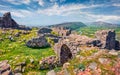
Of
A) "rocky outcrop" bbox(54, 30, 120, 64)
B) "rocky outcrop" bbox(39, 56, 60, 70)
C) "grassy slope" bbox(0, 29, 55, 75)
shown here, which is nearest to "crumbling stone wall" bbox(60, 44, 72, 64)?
"rocky outcrop" bbox(54, 30, 120, 64)

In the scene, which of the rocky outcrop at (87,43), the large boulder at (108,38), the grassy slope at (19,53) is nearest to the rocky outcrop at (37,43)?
the grassy slope at (19,53)

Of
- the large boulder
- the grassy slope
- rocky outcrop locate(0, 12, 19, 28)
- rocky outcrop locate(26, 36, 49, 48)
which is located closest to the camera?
the grassy slope

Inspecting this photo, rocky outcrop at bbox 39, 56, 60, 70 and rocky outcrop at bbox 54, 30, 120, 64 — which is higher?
rocky outcrop at bbox 54, 30, 120, 64

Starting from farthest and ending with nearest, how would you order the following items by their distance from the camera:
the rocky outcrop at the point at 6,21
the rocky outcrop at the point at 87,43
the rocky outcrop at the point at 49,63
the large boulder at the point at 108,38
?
the rocky outcrop at the point at 6,21, the large boulder at the point at 108,38, the rocky outcrop at the point at 87,43, the rocky outcrop at the point at 49,63

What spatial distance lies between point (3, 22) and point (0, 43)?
4537cm

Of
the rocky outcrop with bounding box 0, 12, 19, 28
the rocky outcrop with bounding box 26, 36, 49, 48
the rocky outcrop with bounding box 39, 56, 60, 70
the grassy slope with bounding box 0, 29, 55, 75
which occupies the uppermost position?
the rocky outcrop with bounding box 0, 12, 19, 28

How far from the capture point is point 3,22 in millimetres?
109500

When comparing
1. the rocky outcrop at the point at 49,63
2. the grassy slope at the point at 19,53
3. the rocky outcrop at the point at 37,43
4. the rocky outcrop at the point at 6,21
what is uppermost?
the rocky outcrop at the point at 6,21

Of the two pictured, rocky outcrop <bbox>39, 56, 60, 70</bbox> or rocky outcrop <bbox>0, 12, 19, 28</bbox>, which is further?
rocky outcrop <bbox>0, 12, 19, 28</bbox>

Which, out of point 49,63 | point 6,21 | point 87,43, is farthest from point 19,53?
point 6,21

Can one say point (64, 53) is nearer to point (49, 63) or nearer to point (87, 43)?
point (49, 63)

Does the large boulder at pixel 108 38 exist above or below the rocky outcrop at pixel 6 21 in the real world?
below

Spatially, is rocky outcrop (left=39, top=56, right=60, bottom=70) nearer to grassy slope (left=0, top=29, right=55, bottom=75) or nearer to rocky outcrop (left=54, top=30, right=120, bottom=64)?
rocky outcrop (left=54, top=30, right=120, bottom=64)

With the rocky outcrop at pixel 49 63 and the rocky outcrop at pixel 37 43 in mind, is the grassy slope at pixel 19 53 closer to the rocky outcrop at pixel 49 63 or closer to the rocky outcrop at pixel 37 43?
the rocky outcrop at pixel 37 43
